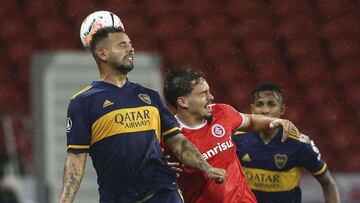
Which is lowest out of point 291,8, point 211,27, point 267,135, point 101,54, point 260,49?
point 267,135

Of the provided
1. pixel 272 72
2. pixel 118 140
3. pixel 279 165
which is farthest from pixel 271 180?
pixel 272 72

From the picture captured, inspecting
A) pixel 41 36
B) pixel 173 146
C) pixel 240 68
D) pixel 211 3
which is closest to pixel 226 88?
pixel 240 68

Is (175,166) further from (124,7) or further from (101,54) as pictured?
(124,7)

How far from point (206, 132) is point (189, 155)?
1.76ft

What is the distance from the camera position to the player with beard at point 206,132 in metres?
5.27

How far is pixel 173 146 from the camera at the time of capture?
4934 millimetres

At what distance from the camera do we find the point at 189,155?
192 inches

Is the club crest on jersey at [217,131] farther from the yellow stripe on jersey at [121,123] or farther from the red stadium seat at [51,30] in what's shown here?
the red stadium seat at [51,30]

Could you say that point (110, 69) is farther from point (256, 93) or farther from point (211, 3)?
point (211, 3)

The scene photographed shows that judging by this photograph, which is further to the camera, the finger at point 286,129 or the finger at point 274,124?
the finger at point 274,124

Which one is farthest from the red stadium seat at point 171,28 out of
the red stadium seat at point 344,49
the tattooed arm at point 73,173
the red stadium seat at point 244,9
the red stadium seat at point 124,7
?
the tattooed arm at point 73,173

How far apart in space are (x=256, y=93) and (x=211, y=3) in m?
8.30

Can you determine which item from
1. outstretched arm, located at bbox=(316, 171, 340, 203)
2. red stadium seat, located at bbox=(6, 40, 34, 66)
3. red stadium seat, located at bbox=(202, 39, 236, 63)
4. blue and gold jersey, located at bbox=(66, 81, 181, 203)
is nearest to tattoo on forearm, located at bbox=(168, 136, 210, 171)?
blue and gold jersey, located at bbox=(66, 81, 181, 203)

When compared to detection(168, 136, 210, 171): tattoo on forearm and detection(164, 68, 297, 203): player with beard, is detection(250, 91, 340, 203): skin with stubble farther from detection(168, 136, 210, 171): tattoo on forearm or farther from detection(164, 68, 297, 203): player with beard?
detection(168, 136, 210, 171): tattoo on forearm
